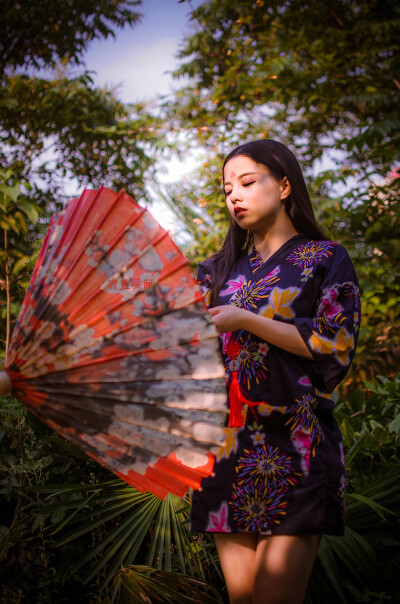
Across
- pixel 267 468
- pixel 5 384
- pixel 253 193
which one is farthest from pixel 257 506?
pixel 253 193

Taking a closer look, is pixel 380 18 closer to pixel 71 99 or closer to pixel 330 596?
pixel 71 99

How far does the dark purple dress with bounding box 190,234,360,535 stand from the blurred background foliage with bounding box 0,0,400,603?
2.11 ft

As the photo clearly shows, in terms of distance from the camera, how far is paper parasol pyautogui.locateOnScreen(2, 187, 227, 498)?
0.85m

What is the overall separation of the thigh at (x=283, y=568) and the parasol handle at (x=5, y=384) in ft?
2.10

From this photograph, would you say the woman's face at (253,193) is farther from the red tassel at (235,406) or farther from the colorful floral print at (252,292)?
the red tassel at (235,406)

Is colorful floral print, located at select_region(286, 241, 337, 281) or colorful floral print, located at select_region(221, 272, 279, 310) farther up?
colorful floral print, located at select_region(286, 241, 337, 281)

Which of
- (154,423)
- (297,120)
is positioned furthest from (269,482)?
(297,120)

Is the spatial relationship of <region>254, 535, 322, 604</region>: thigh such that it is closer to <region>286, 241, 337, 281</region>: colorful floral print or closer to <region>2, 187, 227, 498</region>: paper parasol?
<region>2, 187, 227, 498</region>: paper parasol

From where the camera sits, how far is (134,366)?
875 millimetres

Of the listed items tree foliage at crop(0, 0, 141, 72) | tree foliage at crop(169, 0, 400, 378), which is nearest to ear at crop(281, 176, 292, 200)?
tree foliage at crop(169, 0, 400, 378)

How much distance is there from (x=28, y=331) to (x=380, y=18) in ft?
13.9

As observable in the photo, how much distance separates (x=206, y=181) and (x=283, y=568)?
353 cm

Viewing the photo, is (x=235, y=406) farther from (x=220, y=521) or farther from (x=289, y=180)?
(x=289, y=180)

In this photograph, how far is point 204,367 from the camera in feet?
2.82
